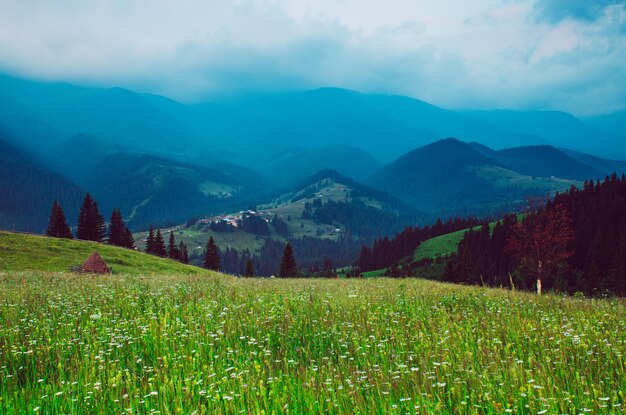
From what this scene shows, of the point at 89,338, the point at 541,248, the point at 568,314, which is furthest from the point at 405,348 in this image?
the point at 541,248

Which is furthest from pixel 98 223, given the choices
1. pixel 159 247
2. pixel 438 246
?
pixel 438 246

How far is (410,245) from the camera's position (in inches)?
7869

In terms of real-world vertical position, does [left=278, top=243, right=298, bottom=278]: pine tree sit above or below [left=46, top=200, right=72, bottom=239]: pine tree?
below

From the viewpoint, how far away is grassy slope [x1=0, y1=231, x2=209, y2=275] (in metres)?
44.4

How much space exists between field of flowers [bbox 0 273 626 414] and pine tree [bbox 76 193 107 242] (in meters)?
90.8

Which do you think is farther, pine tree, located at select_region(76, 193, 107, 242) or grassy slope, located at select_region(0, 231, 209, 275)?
pine tree, located at select_region(76, 193, 107, 242)

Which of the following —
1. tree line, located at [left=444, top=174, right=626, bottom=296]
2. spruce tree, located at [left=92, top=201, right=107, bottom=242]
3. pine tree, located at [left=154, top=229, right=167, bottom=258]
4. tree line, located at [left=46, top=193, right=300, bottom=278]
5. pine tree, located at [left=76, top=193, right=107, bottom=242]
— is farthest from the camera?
pine tree, located at [left=154, top=229, right=167, bottom=258]

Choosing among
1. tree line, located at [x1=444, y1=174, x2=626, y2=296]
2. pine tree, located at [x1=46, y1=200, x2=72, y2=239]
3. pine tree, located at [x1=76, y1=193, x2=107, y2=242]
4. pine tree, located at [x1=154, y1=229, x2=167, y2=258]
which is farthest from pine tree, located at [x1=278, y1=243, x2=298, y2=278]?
pine tree, located at [x1=46, y1=200, x2=72, y2=239]

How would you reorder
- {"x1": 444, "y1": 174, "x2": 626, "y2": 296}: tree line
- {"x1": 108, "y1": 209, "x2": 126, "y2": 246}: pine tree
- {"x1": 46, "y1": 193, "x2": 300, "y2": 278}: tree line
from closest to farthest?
1. {"x1": 444, "y1": 174, "x2": 626, "y2": 296}: tree line
2. {"x1": 46, "y1": 193, "x2": 300, "y2": 278}: tree line
3. {"x1": 108, "y1": 209, "x2": 126, "y2": 246}: pine tree

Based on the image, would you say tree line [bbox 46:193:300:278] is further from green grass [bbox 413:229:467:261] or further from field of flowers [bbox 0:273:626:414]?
green grass [bbox 413:229:467:261]

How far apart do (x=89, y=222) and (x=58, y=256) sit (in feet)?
151

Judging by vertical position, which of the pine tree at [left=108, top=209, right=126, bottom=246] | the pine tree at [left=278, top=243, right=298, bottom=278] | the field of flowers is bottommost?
the pine tree at [left=278, top=243, right=298, bottom=278]

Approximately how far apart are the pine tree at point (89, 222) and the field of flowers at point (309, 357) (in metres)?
90.8

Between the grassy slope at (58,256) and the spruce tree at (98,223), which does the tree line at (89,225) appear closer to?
the spruce tree at (98,223)
